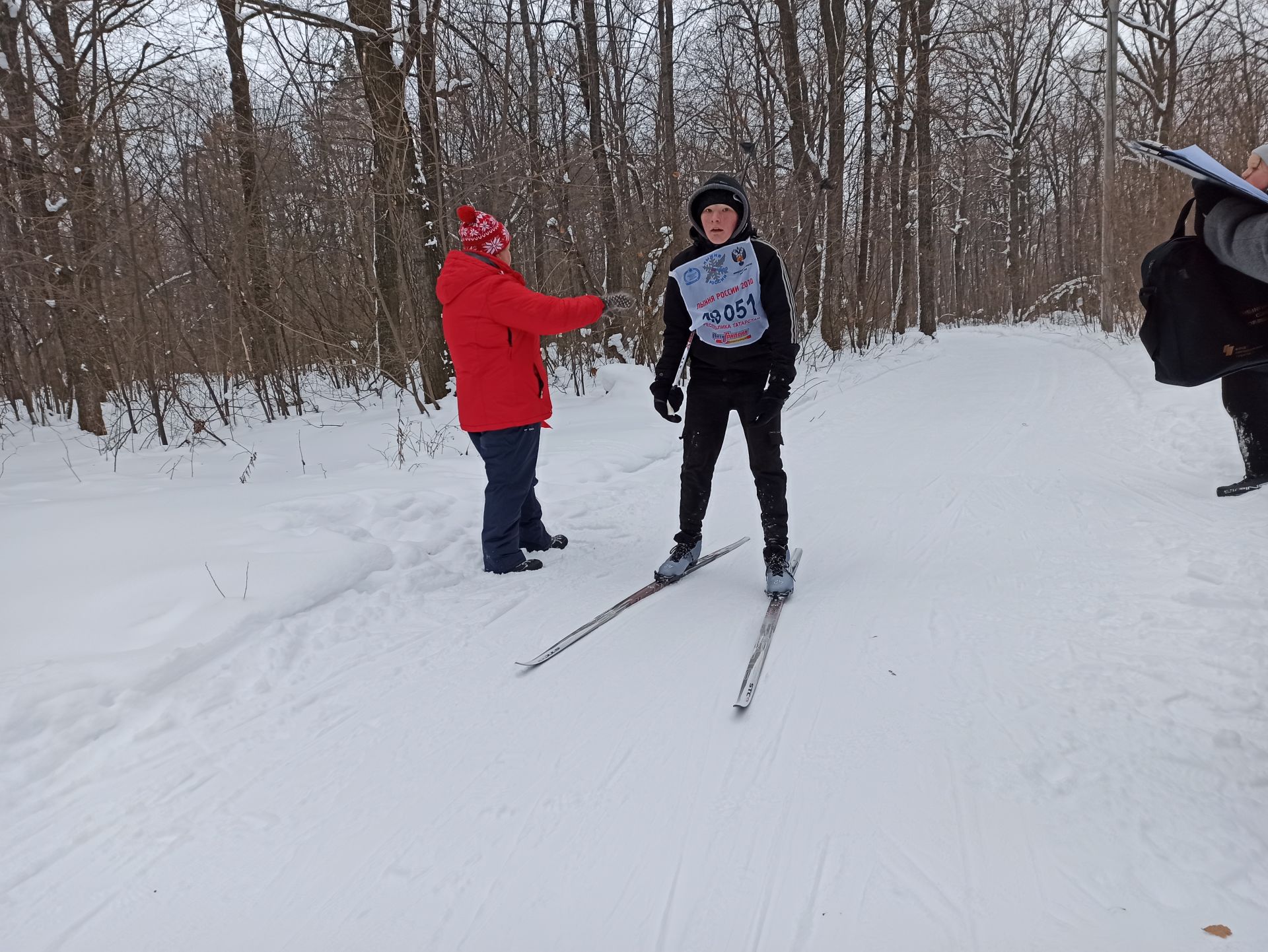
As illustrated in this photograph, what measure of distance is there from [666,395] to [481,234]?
4.51 feet

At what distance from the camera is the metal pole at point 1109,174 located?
51.6ft

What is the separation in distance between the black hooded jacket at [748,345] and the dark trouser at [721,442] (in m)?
0.08

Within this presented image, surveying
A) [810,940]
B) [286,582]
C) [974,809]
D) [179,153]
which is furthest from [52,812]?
[179,153]

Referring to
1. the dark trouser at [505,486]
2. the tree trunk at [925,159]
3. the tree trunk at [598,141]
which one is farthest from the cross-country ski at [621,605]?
the tree trunk at [925,159]

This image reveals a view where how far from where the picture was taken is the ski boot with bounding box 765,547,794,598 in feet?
12.0

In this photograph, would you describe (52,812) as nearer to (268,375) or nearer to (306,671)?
(306,671)

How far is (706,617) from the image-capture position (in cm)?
354

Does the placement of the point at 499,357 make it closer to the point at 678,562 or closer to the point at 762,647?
the point at 678,562

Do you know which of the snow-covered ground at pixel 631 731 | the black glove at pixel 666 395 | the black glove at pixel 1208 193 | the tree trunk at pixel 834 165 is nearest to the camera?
the snow-covered ground at pixel 631 731

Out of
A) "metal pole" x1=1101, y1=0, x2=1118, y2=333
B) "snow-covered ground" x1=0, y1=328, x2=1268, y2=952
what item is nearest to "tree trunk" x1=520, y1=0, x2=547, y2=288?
"snow-covered ground" x1=0, y1=328, x2=1268, y2=952

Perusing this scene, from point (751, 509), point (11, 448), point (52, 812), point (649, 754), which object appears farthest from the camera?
point (11, 448)

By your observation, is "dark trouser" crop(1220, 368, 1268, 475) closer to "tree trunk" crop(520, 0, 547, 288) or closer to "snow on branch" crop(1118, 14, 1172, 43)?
"tree trunk" crop(520, 0, 547, 288)

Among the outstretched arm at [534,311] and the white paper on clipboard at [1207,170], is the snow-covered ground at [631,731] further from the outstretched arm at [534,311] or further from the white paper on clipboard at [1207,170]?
the white paper on clipboard at [1207,170]

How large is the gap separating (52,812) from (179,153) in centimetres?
1385
